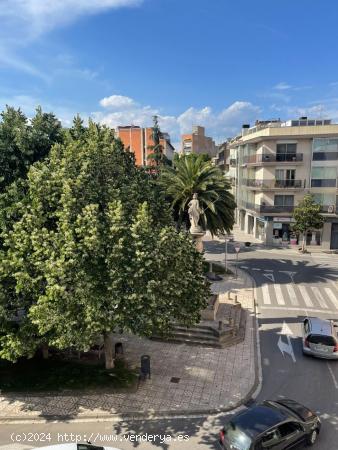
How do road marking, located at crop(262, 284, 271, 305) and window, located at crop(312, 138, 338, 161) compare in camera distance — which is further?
window, located at crop(312, 138, 338, 161)

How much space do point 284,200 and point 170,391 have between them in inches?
1312

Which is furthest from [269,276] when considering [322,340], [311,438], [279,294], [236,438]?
[236,438]

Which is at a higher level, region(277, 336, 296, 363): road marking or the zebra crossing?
the zebra crossing

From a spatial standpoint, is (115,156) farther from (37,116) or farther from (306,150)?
(306,150)

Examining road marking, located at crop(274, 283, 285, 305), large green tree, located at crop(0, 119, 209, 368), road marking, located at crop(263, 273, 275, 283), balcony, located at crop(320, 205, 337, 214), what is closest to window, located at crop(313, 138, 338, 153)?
balcony, located at crop(320, 205, 337, 214)

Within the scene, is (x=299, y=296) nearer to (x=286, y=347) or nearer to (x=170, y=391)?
(x=286, y=347)

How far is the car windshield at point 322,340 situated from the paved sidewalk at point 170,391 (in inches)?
114

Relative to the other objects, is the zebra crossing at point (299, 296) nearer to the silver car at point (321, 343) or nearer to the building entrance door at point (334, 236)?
Result: the silver car at point (321, 343)

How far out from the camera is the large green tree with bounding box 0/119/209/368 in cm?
1120

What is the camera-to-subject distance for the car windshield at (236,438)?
1013cm

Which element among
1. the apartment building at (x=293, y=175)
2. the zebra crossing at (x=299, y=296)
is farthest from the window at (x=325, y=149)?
the zebra crossing at (x=299, y=296)

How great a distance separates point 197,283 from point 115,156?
626 cm

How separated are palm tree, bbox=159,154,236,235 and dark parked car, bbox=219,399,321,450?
709 inches

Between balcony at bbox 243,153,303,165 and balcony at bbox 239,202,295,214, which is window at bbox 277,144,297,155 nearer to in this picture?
balcony at bbox 243,153,303,165
